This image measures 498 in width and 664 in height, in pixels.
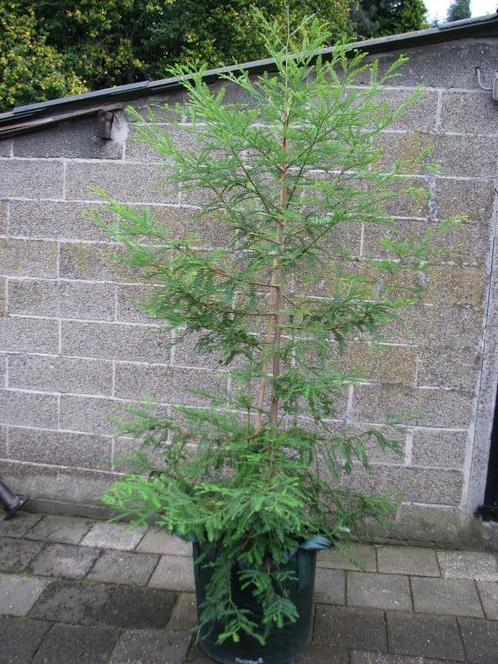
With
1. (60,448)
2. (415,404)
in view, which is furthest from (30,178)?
(415,404)

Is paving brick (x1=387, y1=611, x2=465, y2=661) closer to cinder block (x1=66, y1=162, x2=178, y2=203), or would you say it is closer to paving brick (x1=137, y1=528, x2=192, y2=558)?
paving brick (x1=137, y1=528, x2=192, y2=558)

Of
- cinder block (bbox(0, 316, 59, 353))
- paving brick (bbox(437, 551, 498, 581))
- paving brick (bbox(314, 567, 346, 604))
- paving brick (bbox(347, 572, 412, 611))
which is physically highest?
cinder block (bbox(0, 316, 59, 353))

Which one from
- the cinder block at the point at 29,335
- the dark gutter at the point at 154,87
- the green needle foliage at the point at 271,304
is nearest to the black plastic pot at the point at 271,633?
the green needle foliage at the point at 271,304

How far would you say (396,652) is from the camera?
2557 millimetres

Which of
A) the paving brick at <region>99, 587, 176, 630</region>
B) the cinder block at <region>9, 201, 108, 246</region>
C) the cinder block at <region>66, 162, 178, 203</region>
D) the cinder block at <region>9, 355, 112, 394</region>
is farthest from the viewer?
the cinder block at <region>9, 355, 112, 394</region>

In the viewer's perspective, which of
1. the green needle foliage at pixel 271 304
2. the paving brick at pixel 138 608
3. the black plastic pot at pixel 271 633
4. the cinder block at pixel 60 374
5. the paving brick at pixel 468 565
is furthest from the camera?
the cinder block at pixel 60 374

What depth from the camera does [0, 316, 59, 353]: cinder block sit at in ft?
11.9

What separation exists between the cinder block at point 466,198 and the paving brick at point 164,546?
2.35 meters

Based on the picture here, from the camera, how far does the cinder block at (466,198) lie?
3174mm

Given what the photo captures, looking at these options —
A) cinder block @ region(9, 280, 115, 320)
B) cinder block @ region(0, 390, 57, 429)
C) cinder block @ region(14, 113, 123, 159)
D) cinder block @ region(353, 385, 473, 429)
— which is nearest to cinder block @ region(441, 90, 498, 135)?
cinder block @ region(353, 385, 473, 429)

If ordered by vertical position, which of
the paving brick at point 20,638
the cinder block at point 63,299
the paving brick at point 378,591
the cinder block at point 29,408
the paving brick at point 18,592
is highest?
the cinder block at point 63,299

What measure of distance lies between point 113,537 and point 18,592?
25.4 inches

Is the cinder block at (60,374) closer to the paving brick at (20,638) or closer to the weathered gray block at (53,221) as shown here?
the weathered gray block at (53,221)

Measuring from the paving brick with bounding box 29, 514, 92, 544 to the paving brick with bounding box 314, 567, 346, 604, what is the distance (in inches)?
55.6
